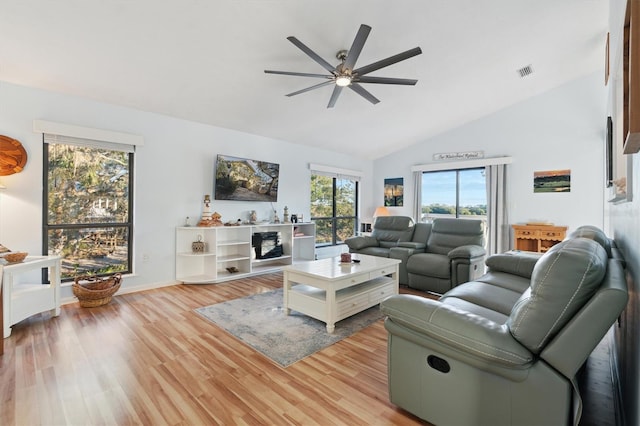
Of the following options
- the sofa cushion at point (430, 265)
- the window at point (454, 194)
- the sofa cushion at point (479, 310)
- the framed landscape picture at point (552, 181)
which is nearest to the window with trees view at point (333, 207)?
the window at point (454, 194)

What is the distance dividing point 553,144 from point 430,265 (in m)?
3.80

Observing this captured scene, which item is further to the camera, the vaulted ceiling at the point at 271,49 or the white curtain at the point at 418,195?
the white curtain at the point at 418,195

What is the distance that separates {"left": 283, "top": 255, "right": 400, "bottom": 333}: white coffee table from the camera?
9.09 feet

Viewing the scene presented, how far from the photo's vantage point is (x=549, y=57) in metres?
4.34

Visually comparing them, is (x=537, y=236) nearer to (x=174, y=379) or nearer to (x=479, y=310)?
(x=479, y=310)

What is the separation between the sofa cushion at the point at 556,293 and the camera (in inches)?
47.9

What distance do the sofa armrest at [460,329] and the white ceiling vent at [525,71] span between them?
4.73 m

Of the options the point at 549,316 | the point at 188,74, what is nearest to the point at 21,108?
the point at 188,74

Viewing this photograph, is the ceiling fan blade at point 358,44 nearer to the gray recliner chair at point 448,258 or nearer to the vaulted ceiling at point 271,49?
the vaulted ceiling at point 271,49

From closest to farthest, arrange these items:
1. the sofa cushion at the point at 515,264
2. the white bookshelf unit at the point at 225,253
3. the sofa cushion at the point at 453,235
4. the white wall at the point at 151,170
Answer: the sofa cushion at the point at 515,264 → the white wall at the point at 151,170 → the sofa cushion at the point at 453,235 → the white bookshelf unit at the point at 225,253

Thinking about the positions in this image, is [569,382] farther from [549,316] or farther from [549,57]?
[549,57]

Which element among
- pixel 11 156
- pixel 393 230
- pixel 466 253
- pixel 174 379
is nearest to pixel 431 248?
pixel 393 230

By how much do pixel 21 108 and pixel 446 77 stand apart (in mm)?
5354

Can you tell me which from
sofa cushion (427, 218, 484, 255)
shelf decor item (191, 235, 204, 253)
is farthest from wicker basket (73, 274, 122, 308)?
sofa cushion (427, 218, 484, 255)
